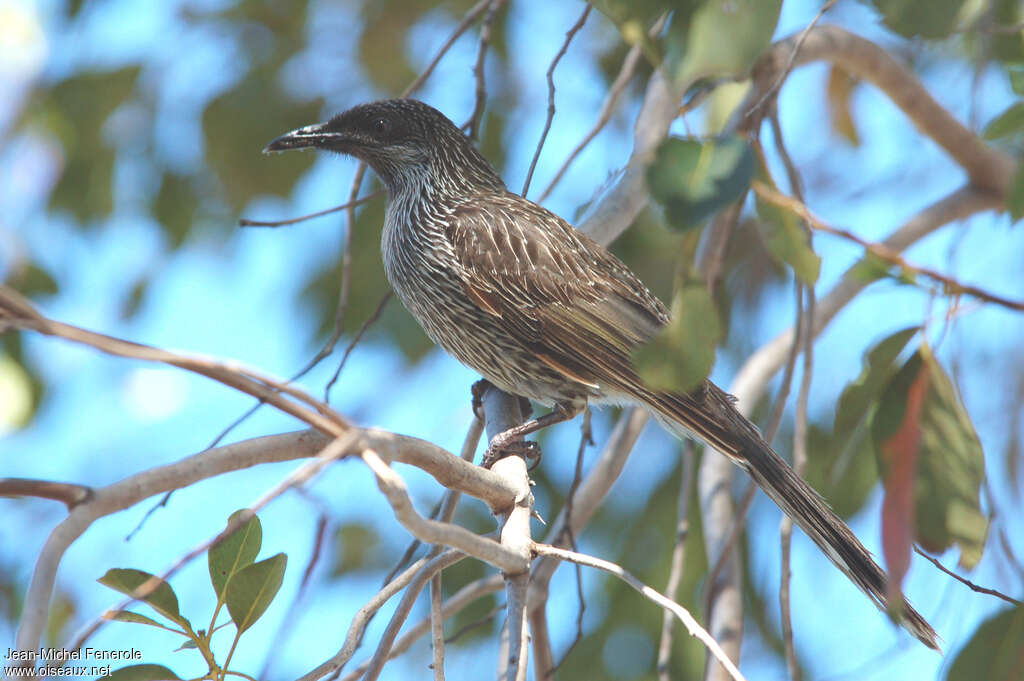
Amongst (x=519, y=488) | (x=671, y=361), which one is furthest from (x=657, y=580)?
(x=671, y=361)

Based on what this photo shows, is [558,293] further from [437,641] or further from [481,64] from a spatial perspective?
[437,641]


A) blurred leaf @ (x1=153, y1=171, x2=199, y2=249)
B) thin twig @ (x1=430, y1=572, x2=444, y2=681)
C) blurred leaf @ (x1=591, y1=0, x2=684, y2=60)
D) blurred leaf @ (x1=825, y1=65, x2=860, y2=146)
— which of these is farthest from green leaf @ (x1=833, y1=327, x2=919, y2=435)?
blurred leaf @ (x1=153, y1=171, x2=199, y2=249)

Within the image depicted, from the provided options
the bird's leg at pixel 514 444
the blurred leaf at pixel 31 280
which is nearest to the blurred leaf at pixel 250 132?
the blurred leaf at pixel 31 280

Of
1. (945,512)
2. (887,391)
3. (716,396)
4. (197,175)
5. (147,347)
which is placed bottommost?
(945,512)

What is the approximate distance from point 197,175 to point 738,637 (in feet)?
13.2

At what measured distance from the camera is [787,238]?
1788 millimetres

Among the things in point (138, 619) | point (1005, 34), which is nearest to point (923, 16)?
point (1005, 34)

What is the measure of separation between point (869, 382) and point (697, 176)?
0.87 m

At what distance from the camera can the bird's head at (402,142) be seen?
3.91m

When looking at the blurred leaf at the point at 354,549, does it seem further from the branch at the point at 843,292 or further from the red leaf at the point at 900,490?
the red leaf at the point at 900,490

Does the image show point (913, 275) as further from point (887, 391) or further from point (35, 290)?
point (35, 290)

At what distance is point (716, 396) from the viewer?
3.14 metres

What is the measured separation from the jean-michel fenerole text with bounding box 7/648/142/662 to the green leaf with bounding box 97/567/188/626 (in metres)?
0.12

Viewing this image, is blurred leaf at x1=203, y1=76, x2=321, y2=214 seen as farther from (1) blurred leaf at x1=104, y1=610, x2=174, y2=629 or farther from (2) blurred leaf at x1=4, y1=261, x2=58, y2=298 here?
(1) blurred leaf at x1=104, y1=610, x2=174, y2=629
